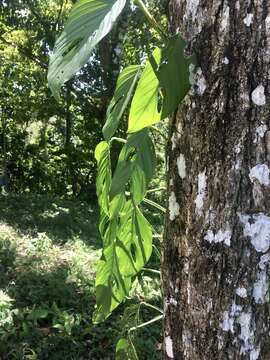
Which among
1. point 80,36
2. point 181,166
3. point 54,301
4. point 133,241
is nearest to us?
point 80,36

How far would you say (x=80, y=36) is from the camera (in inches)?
30.0

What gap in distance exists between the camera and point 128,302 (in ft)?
11.6

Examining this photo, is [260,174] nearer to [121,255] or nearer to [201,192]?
[201,192]

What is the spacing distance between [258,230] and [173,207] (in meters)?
0.17

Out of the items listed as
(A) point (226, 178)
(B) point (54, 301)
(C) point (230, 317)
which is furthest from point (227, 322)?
(B) point (54, 301)

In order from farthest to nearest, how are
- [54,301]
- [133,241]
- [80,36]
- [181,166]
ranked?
[54,301]
[133,241]
[181,166]
[80,36]

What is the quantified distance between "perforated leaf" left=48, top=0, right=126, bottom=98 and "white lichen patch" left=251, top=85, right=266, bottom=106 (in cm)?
23

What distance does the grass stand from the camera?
3.04 meters

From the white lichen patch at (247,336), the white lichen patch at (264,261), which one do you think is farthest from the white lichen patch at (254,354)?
the white lichen patch at (264,261)

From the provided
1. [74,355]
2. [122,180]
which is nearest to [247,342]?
[122,180]

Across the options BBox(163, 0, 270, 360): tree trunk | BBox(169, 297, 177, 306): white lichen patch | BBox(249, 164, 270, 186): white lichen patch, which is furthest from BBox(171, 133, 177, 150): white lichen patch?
BBox(169, 297, 177, 306): white lichen patch

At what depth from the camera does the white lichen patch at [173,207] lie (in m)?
0.91

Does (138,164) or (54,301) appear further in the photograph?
(54,301)

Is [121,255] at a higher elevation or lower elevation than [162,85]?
lower
